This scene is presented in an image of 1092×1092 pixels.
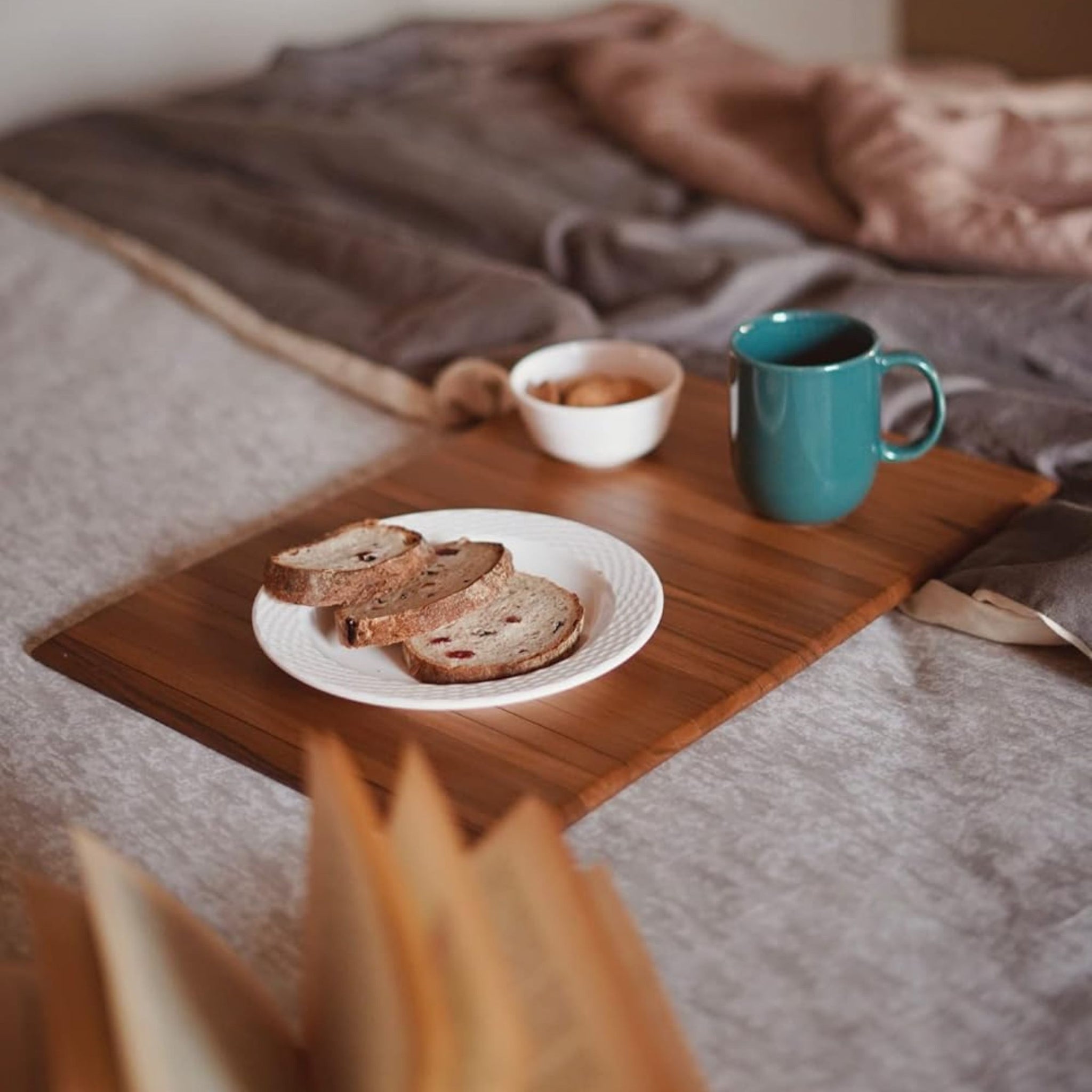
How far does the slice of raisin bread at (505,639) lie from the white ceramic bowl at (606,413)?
183mm

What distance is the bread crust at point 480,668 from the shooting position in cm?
81

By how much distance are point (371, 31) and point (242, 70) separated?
0.20 m

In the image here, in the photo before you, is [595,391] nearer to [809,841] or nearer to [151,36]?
[809,841]

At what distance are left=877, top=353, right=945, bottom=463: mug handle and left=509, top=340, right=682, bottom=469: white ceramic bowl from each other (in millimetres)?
158

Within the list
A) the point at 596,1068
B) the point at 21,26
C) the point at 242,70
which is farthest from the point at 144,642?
the point at 242,70

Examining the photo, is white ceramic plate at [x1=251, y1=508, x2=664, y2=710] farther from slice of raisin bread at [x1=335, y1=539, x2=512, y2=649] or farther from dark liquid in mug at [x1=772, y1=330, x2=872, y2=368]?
dark liquid in mug at [x1=772, y1=330, x2=872, y2=368]

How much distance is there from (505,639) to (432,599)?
0.15ft

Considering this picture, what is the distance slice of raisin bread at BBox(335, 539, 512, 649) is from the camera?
32.6 inches

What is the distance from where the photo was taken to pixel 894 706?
82 centimetres

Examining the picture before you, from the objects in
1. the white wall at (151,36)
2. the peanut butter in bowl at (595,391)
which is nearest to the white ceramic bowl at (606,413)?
the peanut butter in bowl at (595,391)

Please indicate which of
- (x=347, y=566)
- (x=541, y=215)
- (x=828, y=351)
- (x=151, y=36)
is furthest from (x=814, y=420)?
(x=151, y=36)

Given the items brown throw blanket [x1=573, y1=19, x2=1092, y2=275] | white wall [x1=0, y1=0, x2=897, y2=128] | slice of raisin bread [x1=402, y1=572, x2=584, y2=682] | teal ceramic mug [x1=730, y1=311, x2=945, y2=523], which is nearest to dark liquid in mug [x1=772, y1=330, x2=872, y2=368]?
teal ceramic mug [x1=730, y1=311, x2=945, y2=523]

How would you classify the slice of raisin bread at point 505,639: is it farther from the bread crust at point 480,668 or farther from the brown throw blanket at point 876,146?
the brown throw blanket at point 876,146

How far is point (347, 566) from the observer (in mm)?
876
